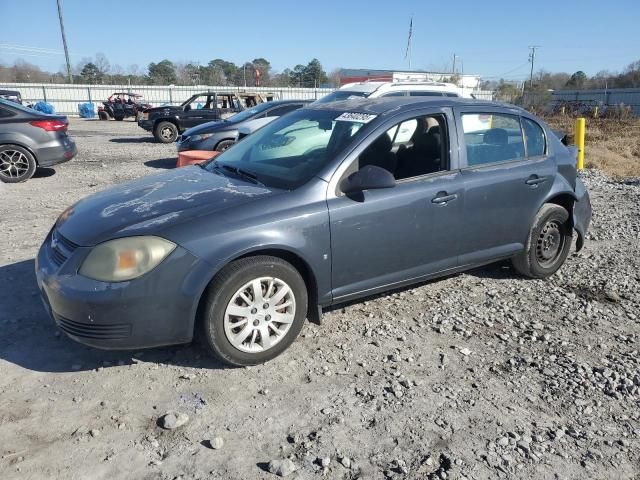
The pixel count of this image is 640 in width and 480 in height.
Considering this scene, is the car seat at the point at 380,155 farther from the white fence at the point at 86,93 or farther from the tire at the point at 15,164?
the white fence at the point at 86,93

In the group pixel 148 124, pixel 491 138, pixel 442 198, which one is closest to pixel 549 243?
pixel 491 138

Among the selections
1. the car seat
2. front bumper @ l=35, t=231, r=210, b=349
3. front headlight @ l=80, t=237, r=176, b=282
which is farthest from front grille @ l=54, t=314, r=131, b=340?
the car seat

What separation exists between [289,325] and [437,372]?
1004 mm

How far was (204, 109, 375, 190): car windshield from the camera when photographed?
3729mm

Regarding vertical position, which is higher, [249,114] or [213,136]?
[249,114]

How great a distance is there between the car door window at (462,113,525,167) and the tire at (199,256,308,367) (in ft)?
6.04

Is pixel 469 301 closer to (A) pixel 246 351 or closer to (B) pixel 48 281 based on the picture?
(A) pixel 246 351

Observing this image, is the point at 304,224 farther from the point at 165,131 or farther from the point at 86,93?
the point at 86,93

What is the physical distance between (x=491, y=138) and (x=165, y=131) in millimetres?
14280

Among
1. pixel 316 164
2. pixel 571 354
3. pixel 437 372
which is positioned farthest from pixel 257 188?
pixel 571 354

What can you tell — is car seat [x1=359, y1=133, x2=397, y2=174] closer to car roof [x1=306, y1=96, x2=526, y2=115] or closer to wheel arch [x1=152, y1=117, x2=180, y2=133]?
car roof [x1=306, y1=96, x2=526, y2=115]

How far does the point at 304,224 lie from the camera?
339cm

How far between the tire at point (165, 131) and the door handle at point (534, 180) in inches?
562

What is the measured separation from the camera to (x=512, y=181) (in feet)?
14.4
